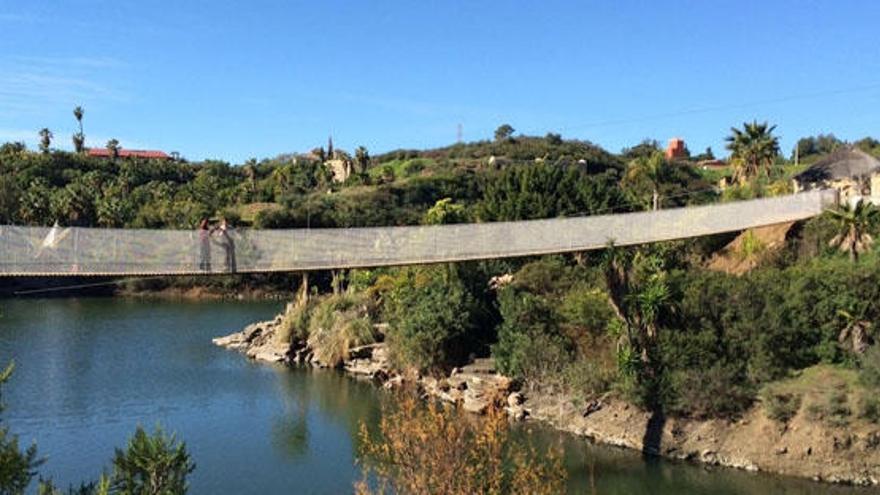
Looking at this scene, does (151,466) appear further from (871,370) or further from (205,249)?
(871,370)

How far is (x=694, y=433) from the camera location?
17438 mm

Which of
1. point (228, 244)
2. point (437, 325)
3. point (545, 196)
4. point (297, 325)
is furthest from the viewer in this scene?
point (545, 196)

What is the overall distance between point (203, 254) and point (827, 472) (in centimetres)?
1172

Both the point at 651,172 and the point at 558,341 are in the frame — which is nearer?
the point at 558,341

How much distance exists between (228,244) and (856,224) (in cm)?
1432

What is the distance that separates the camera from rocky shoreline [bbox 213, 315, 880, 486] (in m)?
15.8

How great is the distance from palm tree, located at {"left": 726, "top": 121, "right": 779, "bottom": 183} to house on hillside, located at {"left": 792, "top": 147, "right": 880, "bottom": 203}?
74.9 inches

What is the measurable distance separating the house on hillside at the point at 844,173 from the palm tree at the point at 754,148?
1904mm

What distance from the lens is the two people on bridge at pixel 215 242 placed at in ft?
43.5

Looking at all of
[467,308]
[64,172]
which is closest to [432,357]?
[467,308]

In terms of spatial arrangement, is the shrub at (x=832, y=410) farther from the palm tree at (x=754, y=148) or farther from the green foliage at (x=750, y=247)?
the palm tree at (x=754, y=148)

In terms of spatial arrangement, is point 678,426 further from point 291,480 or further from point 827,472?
point 291,480

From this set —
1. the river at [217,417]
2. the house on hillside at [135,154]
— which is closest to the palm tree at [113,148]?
the house on hillside at [135,154]

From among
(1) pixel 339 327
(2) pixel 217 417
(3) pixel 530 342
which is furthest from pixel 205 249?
(1) pixel 339 327
